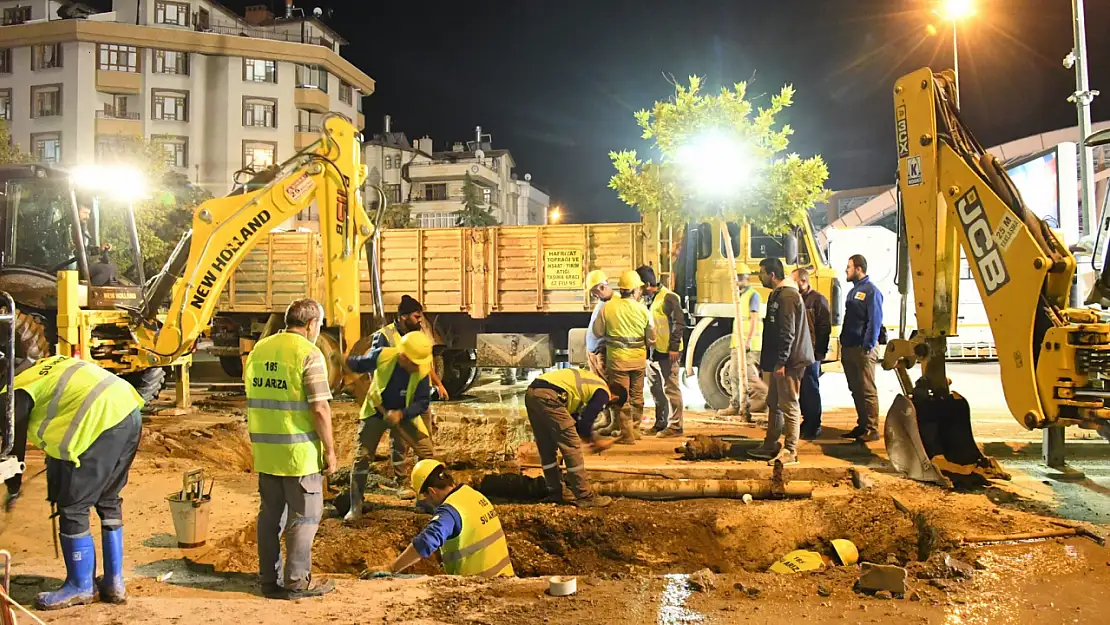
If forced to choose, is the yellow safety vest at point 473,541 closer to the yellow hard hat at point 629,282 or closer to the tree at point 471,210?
the yellow hard hat at point 629,282

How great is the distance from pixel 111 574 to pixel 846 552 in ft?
14.1

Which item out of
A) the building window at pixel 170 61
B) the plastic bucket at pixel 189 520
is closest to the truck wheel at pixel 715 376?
the plastic bucket at pixel 189 520

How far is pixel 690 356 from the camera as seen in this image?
398 inches

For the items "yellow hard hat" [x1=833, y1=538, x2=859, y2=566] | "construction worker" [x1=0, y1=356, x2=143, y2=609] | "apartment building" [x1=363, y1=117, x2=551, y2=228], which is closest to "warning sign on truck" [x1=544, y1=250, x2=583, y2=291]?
"yellow hard hat" [x1=833, y1=538, x2=859, y2=566]

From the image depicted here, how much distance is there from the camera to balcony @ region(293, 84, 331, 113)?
38.9 meters

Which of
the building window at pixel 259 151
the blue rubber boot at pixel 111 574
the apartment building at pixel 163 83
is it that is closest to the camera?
the blue rubber boot at pixel 111 574

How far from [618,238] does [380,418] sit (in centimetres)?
599

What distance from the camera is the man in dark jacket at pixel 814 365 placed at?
8.05m

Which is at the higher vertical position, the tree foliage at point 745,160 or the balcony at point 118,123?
the balcony at point 118,123

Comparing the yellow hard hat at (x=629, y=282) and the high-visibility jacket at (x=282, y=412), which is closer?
the high-visibility jacket at (x=282, y=412)

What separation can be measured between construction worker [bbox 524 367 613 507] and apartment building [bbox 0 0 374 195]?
35.2 meters

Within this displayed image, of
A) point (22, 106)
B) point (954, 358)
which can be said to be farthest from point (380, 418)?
point (22, 106)

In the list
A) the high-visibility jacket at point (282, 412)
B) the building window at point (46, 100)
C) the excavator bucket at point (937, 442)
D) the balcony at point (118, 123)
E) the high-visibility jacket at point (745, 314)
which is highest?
the building window at point (46, 100)

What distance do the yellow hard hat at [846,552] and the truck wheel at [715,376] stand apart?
5127mm
